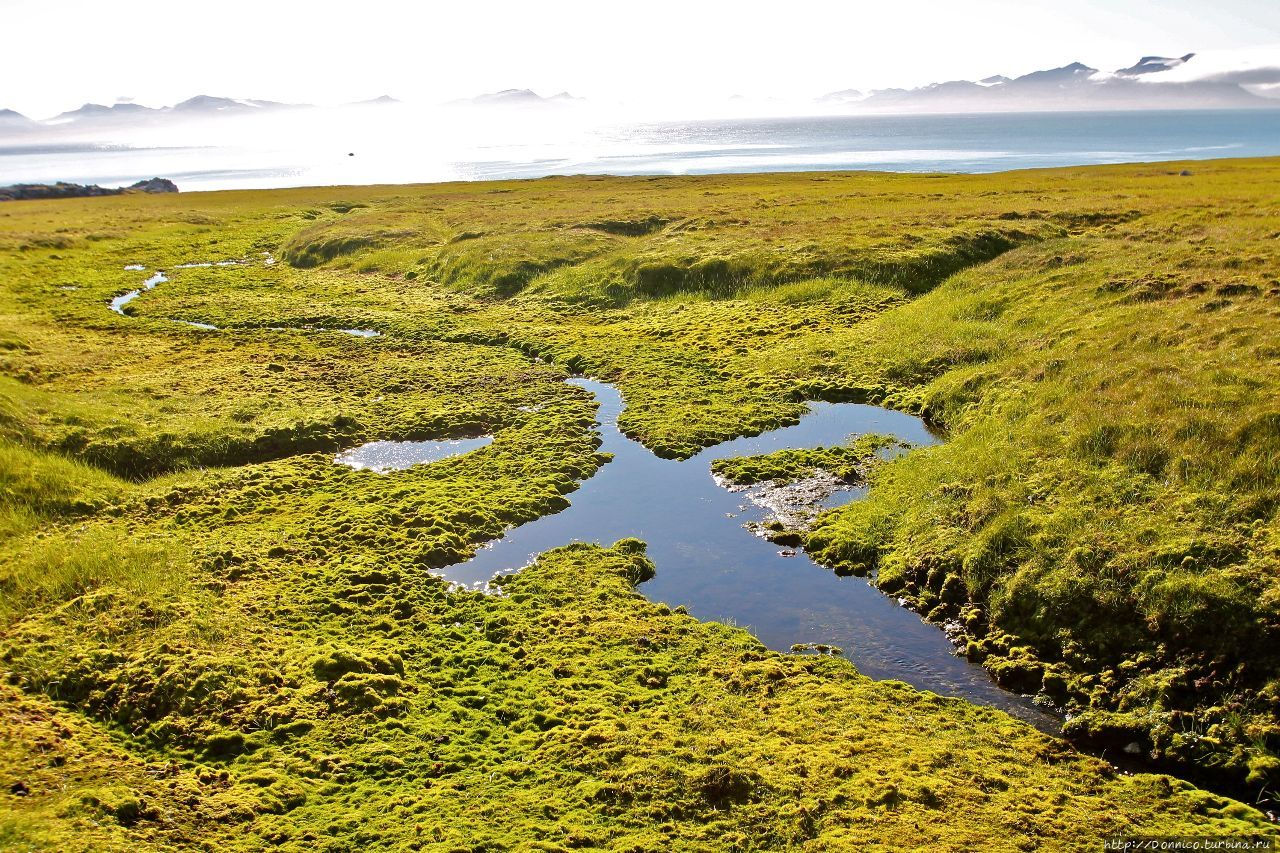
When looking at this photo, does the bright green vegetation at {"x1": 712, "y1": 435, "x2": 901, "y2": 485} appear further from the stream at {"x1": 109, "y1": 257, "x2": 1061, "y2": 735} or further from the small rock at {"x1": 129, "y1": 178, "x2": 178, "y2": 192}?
the small rock at {"x1": 129, "y1": 178, "x2": 178, "y2": 192}

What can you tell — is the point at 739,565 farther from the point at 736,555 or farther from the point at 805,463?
the point at 805,463

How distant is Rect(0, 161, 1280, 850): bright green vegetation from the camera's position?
10.9 meters

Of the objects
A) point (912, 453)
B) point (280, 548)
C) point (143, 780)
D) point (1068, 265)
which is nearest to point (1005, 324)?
point (1068, 265)

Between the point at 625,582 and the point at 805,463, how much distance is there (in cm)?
771

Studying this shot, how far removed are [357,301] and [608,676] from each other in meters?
35.6

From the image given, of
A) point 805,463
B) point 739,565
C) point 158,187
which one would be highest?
point 158,187

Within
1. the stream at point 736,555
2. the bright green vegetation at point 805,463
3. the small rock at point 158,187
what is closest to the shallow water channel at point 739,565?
the stream at point 736,555

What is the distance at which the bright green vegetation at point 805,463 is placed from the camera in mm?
21891

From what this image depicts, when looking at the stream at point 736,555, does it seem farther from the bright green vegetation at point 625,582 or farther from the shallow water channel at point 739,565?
the bright green vegetation at point 625,582

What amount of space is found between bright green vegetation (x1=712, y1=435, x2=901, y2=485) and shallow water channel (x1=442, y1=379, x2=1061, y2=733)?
2.02 feet

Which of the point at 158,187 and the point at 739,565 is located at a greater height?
the point at 158,187

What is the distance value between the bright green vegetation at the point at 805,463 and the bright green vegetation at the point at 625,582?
0.24m

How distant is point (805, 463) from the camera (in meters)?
22.6

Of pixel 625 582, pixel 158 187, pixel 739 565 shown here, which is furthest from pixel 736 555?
pixel 158 187
